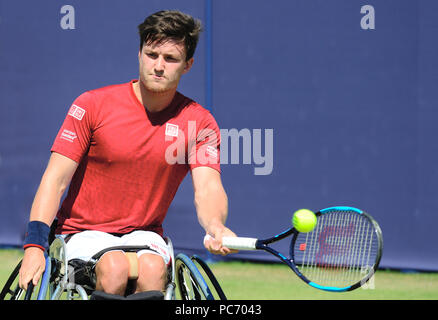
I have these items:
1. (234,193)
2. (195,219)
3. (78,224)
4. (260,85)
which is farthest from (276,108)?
(78,224)

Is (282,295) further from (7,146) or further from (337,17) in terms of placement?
(7,146)

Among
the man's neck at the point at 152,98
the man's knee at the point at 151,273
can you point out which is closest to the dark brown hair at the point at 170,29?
the man's neck at the point at 152,98

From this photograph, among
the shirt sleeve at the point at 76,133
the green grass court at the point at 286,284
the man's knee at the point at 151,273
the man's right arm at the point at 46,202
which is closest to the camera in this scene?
the man's right arm at the point at 46,202

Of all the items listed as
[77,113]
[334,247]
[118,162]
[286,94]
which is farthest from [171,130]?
[286,94]

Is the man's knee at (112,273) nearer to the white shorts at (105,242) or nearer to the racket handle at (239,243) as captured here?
the white shorts at (105,242)

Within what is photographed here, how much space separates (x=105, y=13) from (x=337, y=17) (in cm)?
182

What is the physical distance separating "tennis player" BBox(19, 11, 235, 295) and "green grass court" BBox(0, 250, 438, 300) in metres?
1.82

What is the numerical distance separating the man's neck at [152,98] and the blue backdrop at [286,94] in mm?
2555

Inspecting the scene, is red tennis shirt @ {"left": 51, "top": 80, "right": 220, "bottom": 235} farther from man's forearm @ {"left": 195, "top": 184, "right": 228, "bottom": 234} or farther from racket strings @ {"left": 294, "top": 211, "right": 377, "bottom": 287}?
racket strings @ {"left": 294, "top": 211, "right": 377, "bottom": 287}

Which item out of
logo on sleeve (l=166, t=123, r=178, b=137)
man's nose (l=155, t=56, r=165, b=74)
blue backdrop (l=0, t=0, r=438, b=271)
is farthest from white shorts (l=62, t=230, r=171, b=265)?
blue backdrop (l=0, t=0, r=438, b=271)

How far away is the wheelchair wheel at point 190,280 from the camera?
260cm

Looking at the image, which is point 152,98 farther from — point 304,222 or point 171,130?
point 304,222

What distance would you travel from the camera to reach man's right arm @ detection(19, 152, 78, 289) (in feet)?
8.23

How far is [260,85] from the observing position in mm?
5523
